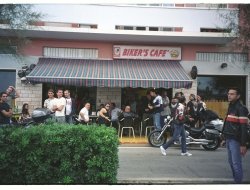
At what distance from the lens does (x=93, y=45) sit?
16.8m

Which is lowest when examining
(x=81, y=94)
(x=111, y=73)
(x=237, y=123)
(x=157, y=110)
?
(x=157, y=110)

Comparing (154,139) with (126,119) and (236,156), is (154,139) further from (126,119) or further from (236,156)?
(236,156)

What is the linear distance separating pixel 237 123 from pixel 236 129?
0.11 metres

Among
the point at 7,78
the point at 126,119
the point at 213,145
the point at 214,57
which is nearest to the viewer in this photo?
the point at 213,145

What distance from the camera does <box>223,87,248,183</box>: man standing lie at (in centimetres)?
634

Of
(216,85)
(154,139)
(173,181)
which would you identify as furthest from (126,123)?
(173,181)

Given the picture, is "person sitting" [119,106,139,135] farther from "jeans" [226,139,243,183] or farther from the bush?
the bush

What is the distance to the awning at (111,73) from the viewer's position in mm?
14031

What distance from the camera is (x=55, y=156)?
19.2 ft

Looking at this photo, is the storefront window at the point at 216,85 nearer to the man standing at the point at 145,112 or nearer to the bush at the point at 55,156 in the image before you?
the man standing at the point at 145,112

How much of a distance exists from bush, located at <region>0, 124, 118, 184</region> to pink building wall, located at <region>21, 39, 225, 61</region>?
11.0m

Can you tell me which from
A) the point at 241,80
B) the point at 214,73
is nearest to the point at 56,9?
the point at 214,73

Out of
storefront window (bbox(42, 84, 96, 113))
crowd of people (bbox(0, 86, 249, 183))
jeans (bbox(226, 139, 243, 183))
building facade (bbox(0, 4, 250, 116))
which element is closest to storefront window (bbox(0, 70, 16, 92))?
building facade (bbox(0, 4, 250, 116))

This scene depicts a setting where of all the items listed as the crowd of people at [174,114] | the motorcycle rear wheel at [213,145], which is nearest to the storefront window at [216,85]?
the crowd of people at [174,114]
